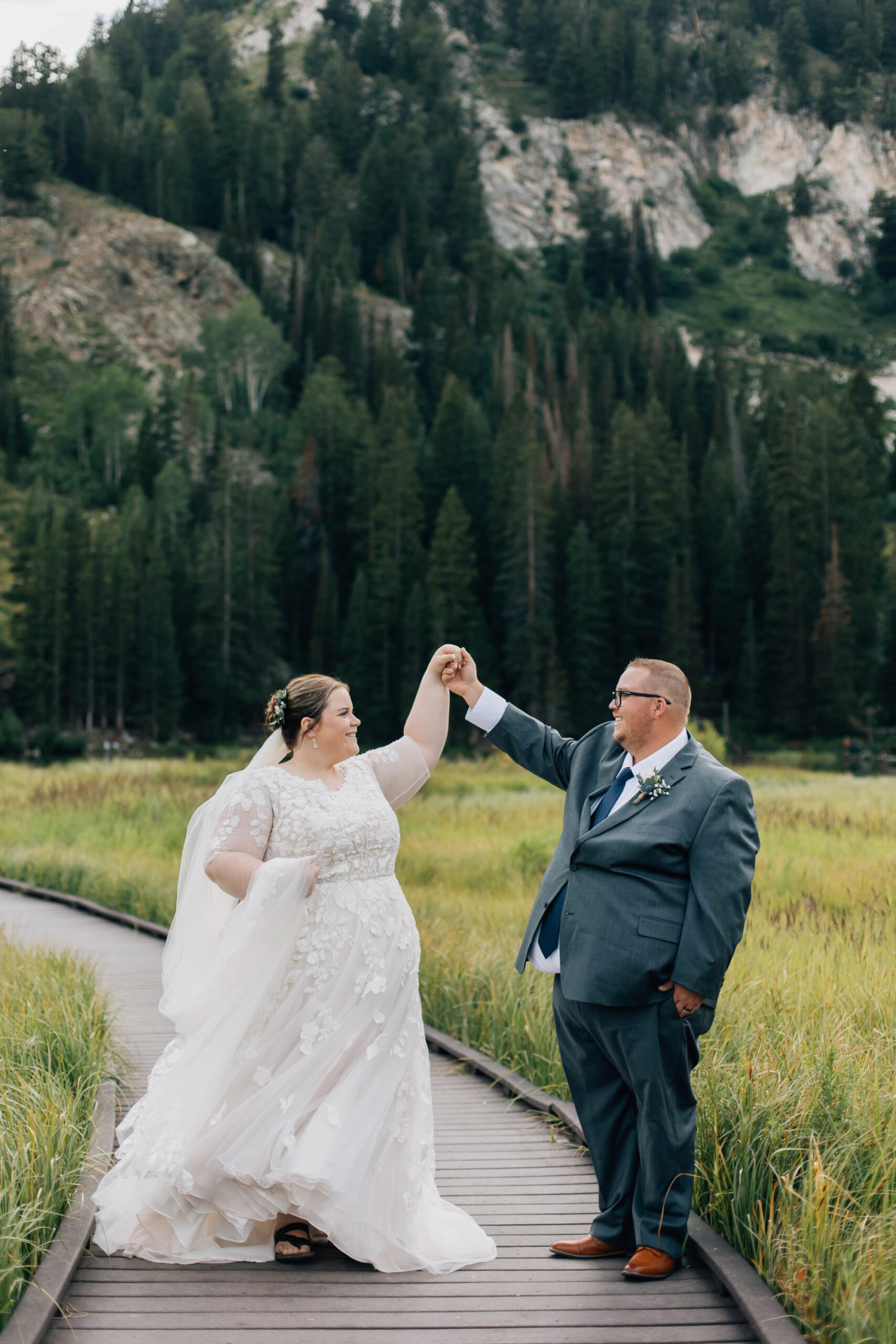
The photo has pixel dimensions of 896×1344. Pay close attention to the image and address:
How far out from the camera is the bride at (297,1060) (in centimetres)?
388

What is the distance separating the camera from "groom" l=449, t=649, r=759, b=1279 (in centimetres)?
366

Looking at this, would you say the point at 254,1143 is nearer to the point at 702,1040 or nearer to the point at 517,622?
the point at 702,1040

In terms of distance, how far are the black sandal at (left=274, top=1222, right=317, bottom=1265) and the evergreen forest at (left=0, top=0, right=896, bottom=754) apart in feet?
157

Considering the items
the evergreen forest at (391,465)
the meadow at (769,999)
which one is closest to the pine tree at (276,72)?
the evergreen forest at (391,465)

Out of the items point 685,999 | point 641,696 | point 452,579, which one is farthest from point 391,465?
point 685,999

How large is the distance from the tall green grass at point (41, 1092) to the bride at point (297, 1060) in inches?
8.6

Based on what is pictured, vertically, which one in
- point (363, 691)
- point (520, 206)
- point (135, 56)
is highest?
point (135, 56)

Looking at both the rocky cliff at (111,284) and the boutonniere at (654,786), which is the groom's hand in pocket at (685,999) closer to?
the boutonniere at (654,786)

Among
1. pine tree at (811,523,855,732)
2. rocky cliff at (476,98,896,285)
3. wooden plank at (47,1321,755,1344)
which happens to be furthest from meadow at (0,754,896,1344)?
rocky cliff at (476,98,896,285)

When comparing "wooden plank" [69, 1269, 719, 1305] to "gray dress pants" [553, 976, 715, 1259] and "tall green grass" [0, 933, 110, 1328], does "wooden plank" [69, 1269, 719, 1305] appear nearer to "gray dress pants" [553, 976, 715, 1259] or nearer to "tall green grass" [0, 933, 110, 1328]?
"gray dress pants" [553, 976, 715, 1259]

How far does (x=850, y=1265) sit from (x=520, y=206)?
132 metres

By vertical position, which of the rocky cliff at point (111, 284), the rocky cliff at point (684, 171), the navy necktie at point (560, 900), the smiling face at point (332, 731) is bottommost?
the navy necktie at point (560, 900)

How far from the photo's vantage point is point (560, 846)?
411 cm

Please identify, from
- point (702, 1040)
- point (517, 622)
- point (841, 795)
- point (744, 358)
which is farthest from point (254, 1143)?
point (744, 358)
